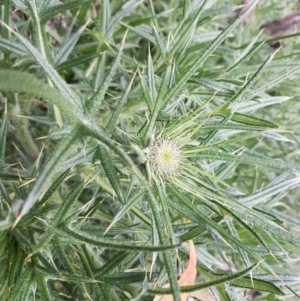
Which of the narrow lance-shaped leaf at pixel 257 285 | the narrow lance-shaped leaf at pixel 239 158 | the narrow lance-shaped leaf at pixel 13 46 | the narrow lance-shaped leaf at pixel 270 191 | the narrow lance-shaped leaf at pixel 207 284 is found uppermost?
the narrow lance-shaped leaf at pixel 13 46

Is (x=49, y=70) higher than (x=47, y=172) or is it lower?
higher

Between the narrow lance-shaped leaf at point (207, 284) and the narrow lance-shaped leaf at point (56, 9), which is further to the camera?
the narrow lance-shaped leaf at point (56, 9)

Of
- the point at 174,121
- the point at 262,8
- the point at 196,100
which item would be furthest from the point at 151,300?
the point at 262,8

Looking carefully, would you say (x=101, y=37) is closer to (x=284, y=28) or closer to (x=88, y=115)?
(x=88, y=115)

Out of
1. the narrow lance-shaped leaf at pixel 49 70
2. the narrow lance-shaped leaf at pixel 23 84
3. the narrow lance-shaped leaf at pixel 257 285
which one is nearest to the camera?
the narrow lance-shaped leaf at pixel 23 84

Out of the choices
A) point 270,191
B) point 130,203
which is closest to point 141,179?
point 130,203

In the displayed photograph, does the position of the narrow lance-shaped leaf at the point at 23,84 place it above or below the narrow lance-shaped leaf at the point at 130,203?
below

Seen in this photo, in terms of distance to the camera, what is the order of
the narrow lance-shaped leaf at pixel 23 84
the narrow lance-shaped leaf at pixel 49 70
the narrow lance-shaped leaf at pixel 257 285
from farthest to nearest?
1. the narrow lance-shaped leaf at pixel 257 285
2. the narrow lance-shaped leaf at pixel 49 70
3. the narrow lance-shaped leaf at pixel 23 84

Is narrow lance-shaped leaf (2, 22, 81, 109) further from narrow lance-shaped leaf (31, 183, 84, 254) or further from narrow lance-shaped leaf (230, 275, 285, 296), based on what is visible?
narrow lance-shaped leaf (230, 275, 285, 296)

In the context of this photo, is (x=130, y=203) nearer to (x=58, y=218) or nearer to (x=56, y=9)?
(x=58, y=218)

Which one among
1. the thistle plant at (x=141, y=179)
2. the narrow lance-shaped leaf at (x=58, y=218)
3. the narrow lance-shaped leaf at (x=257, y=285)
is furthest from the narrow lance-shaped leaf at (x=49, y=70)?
the narrow lance-shaped leaf at (x=257, y=285)

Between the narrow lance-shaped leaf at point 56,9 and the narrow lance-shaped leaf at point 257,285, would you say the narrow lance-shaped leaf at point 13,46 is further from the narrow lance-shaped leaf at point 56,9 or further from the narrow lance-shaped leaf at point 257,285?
the narrow lance-shaped leaf at point 257,285
